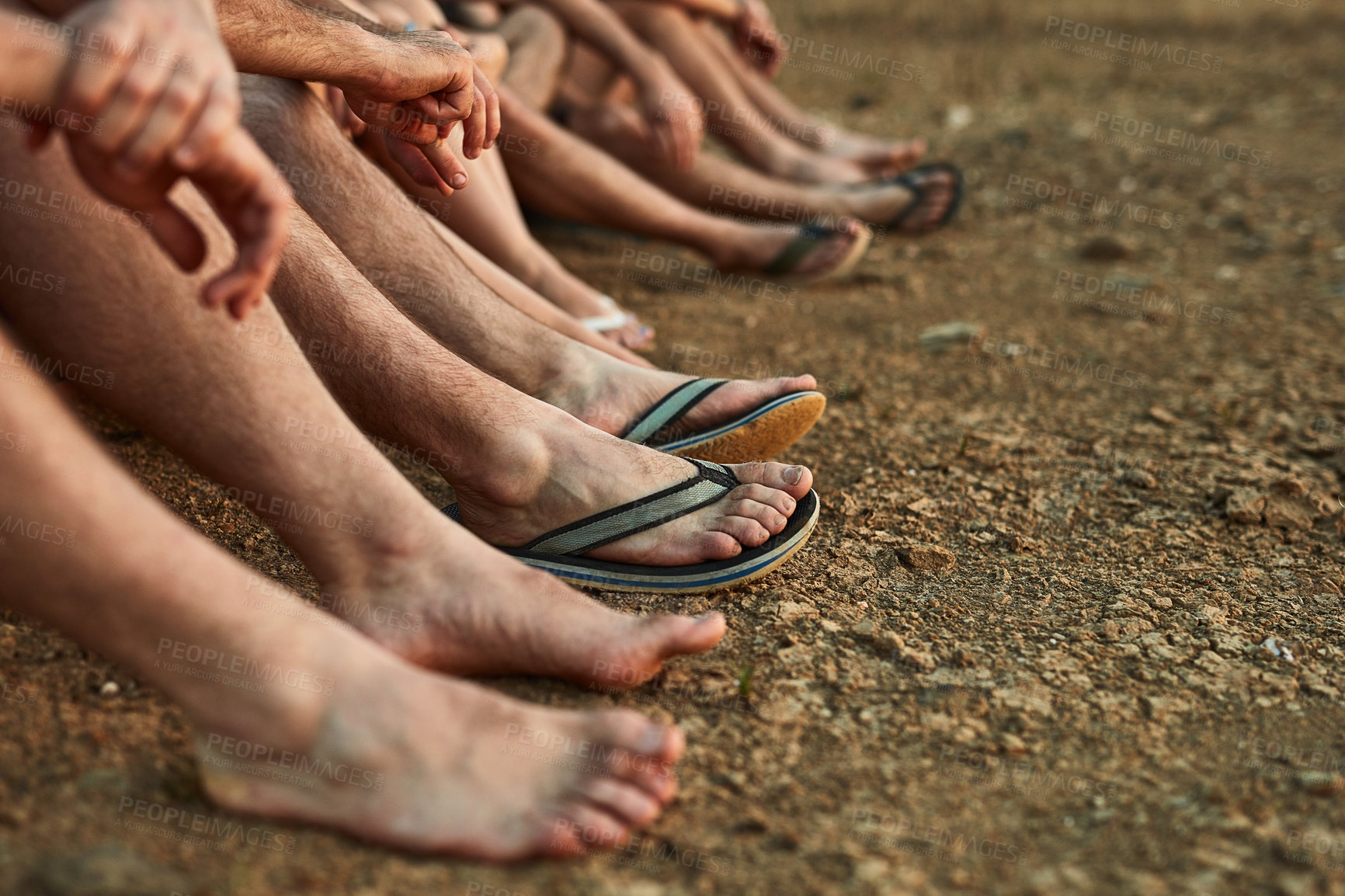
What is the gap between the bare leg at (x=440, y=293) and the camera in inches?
71.1

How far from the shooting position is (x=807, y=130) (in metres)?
4.20

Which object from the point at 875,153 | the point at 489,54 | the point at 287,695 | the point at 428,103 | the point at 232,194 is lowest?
the point at 875,153

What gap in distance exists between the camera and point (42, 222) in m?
1.19

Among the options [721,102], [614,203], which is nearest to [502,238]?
[614,203]

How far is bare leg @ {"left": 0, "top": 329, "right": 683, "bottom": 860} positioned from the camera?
1.08 metres

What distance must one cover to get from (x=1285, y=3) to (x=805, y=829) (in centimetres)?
712

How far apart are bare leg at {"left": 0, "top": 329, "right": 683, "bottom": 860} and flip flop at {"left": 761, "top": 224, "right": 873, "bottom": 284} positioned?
2.19 meters

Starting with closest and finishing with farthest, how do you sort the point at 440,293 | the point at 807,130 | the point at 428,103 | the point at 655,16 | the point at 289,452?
the point at 289,452
the point at 428,103
the point at 440,293
the point at 655,16
the point at 807,130

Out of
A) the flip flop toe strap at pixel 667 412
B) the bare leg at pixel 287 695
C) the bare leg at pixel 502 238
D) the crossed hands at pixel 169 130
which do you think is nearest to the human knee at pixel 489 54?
the bare leg at pixel 502 238

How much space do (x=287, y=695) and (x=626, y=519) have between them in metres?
0.63

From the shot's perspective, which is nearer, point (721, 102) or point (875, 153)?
point (721, 102)

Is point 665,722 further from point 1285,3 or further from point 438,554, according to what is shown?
point 1285,3

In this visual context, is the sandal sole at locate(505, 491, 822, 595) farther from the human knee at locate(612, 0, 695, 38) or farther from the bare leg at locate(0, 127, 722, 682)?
the human knee at locate(612, 0, 695, 38)

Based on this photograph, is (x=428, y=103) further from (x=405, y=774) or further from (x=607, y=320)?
(x=405, y=774)
